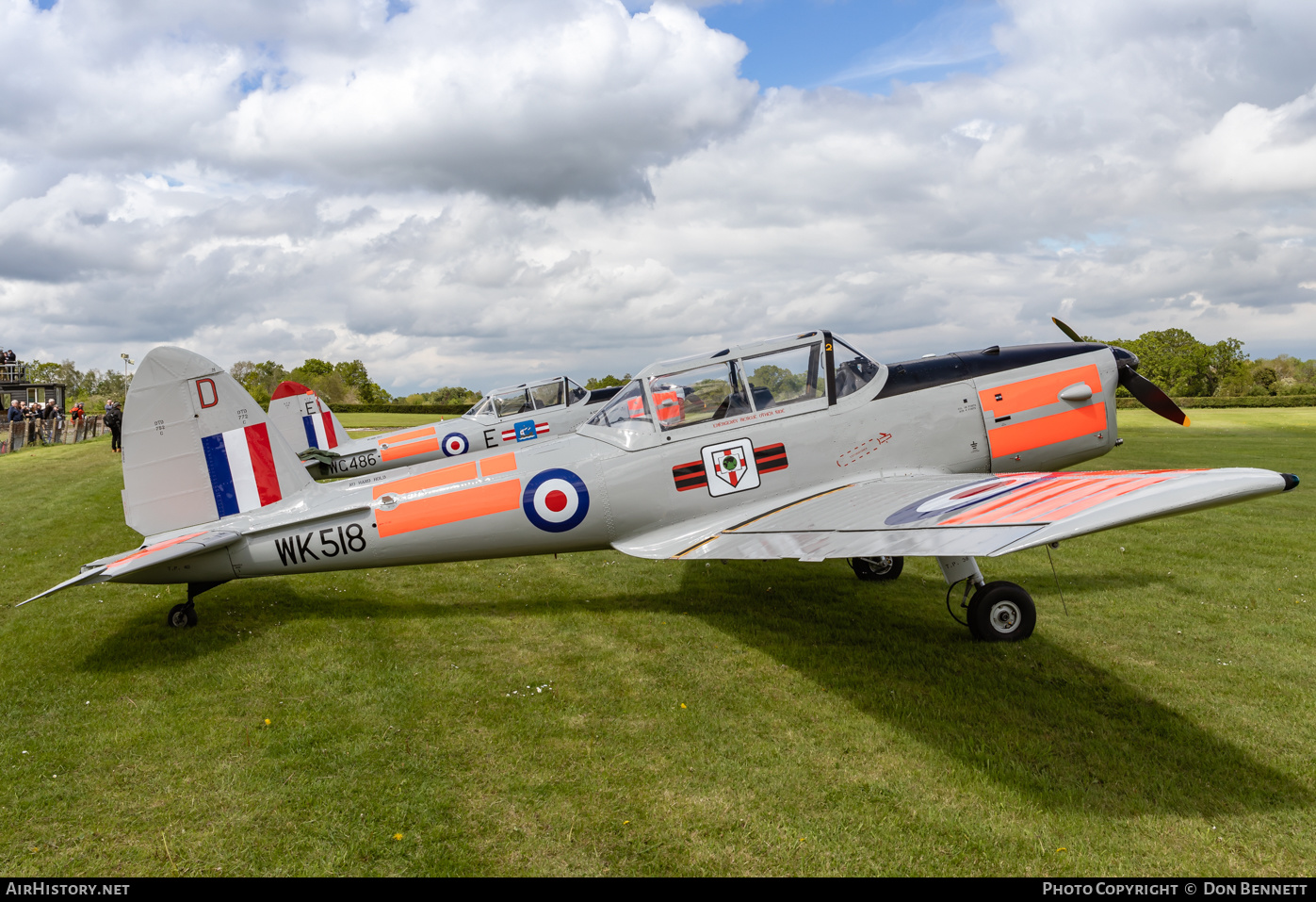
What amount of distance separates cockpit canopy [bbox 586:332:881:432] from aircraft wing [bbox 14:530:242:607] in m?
3.38

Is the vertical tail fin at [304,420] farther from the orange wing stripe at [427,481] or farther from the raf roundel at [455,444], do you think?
the orange wing stripe at [427,481]

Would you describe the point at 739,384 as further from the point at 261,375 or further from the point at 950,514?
the point at 261,375

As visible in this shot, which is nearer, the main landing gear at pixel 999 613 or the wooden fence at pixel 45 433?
the main landing gear at pixel 999 613

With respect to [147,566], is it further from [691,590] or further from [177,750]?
[691,590]

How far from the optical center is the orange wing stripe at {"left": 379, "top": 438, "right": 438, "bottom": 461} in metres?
15.3

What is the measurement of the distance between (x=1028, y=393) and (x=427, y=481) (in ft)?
18.0

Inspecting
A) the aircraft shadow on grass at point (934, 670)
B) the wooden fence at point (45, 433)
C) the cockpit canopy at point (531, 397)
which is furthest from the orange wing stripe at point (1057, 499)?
the wooden fence at point (45, 433)

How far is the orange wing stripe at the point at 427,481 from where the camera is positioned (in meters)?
6.12

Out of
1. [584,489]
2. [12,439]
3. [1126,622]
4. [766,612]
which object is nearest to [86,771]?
[584,489]

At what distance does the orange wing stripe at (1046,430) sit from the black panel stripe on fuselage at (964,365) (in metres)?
0.54

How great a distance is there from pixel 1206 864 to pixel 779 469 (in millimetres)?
3759

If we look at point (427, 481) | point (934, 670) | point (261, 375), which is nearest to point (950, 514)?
point (934, 670)

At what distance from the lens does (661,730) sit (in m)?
4.31

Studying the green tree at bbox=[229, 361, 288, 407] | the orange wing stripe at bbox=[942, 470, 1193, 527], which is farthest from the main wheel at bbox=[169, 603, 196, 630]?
the green tree at bbox=[229, 361, 288, 407]
